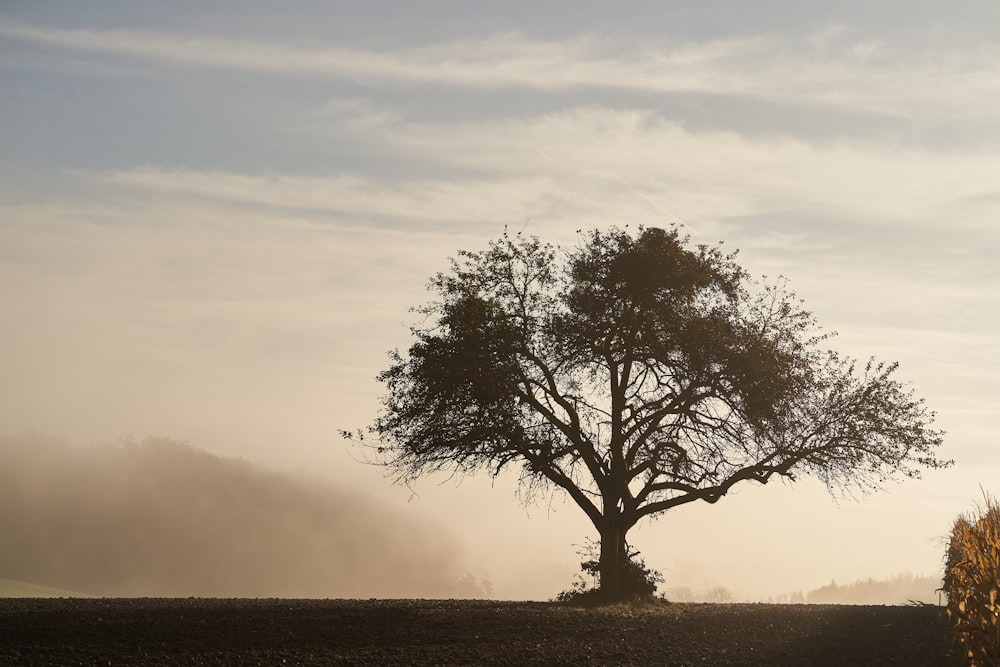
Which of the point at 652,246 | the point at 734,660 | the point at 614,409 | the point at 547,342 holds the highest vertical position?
the point at 652,246

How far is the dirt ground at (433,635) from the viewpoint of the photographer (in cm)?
1522

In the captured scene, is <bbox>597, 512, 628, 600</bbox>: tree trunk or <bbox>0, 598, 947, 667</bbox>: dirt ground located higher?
<bbox>597, 512, 628, 600</bbox>: tree trunk

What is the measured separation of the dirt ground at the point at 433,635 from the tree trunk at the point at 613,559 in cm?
448

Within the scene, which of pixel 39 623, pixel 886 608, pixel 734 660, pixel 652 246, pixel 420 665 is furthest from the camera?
pixel 652 246

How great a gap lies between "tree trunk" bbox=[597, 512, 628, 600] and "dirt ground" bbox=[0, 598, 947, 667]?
448 centimetres

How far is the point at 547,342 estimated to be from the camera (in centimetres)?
2548

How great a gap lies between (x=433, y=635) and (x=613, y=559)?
31.1 feet

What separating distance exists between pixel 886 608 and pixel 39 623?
18.3 meters

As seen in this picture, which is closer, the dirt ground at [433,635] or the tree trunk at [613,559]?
the dirt ground at [433,635]

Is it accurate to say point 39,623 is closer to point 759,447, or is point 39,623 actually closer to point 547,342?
point 547,342

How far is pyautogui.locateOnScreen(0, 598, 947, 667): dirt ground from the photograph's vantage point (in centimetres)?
1522

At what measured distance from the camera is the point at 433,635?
16531mm

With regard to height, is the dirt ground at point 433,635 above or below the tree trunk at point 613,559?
below

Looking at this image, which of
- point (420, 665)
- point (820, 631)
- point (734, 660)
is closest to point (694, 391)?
point (820, 631)
